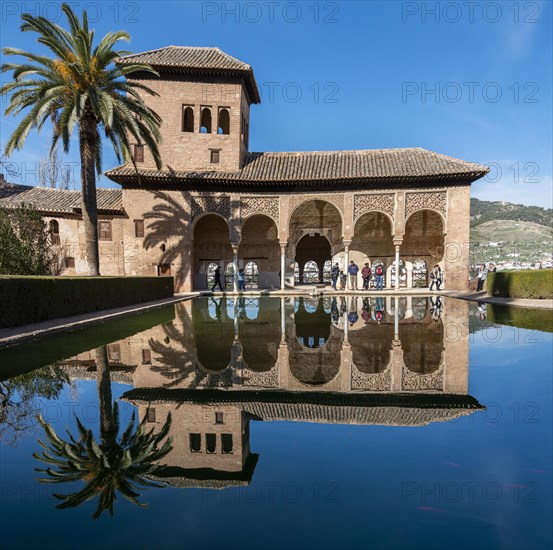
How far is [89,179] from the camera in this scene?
13000mm

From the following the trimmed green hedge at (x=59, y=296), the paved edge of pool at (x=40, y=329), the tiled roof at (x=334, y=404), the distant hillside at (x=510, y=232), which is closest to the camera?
the tiled roof at (x=334, y=404)

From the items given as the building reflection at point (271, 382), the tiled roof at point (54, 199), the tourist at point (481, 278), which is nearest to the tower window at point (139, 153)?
the tiled roof at point (54, 199)

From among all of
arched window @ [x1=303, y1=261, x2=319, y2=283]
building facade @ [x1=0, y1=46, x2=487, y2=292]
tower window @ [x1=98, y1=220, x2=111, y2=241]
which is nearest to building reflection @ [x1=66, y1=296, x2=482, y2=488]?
building facade @ [x1=0, y1=46, x2=487, y2=292]

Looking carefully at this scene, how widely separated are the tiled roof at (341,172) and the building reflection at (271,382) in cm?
1263

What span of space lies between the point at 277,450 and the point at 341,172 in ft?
59.9

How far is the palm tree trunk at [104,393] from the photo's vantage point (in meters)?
2.96

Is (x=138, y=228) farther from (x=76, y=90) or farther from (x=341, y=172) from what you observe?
(x=341, y=172)

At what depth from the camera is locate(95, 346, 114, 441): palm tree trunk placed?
2957mm

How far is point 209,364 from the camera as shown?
4.96 m

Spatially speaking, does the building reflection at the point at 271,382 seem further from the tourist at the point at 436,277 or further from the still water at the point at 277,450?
the tourist at the point at 436,277

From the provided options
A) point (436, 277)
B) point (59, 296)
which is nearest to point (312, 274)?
point (436, 277)

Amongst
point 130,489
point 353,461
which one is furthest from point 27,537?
point 353,461

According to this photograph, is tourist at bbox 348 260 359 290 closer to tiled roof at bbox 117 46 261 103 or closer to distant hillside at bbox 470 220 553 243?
tiled roof at bbox 117 46 261 103

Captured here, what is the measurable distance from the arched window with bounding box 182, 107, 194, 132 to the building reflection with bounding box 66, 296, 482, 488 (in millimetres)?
16052
